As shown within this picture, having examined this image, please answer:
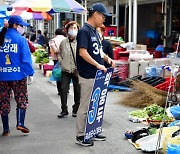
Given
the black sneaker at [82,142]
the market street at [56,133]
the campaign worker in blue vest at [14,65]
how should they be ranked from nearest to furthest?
the market street at [56,133], the black sneaker at [82,142], the campaign worker in blue vest at [14,65]

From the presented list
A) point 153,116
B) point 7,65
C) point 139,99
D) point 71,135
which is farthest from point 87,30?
point 139,99

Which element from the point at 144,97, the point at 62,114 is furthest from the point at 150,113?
the point at 62,114

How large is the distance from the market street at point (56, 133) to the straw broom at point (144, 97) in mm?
239

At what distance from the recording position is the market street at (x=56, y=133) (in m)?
5.79

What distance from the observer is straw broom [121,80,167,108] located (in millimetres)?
8386

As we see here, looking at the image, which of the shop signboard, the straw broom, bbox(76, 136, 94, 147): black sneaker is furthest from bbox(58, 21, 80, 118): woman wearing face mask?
bbox(76, 136, 94, 147): black sneaker

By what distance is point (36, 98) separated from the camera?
10359 millimetres

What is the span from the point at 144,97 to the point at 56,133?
2.71m

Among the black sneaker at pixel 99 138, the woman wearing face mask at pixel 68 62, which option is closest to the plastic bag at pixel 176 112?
the black sneaker at pixel 99 138

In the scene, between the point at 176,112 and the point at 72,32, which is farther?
the point at 72,32

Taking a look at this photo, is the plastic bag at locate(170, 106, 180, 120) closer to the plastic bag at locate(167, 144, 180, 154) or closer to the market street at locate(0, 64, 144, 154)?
the market street at locate(0, 64, 144, 154)

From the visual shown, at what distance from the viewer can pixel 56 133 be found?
6727 millimetres

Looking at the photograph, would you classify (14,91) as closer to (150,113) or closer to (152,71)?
(150,113)

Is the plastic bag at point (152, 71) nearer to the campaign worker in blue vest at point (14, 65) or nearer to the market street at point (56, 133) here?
the market street at point (56, 133)
